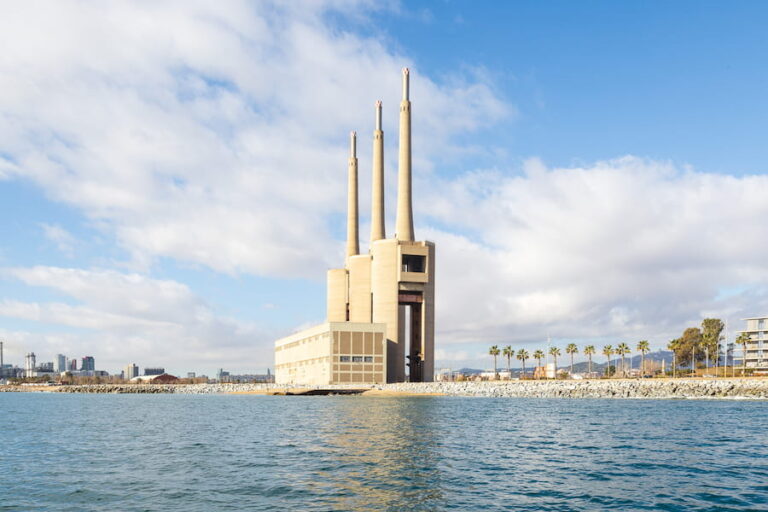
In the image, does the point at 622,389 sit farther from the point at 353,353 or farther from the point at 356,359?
the point at 353,353

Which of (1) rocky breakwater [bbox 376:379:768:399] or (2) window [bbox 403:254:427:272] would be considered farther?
(2) window [bbox 403:254:427:272]

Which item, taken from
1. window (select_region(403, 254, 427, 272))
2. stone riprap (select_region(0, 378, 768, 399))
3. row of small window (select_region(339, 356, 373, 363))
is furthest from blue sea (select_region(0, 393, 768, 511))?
window (select_region(403, 254, 427, 272))

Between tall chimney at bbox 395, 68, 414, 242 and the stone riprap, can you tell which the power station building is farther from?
the stone riprap

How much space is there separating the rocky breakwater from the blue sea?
159 ft

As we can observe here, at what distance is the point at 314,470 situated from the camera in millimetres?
35812

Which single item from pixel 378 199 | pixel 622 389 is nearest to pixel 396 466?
pixel 622 389

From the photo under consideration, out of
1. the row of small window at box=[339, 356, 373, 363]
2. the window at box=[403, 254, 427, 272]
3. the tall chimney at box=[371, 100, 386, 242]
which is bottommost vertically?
the row of small window at box=[339, 356, 373, 363]

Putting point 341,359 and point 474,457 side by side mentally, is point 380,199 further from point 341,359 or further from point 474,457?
point 474,457

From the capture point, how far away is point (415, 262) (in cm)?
17938

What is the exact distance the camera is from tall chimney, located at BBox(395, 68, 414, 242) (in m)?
182

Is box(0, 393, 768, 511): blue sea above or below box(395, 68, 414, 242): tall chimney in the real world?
below

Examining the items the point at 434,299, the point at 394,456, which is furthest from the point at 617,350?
the point at 394,456

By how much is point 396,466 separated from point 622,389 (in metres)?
94.1

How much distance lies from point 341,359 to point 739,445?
130 meters
